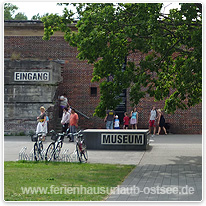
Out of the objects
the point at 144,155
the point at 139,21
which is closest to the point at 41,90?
the point at 144,155

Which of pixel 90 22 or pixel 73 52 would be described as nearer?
pixel 90 22

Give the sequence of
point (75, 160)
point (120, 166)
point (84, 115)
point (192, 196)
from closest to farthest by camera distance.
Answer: point (192, 196) → point (120, 166) → point (75, 160) → point (84, 115)

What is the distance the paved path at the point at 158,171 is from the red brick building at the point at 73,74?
33.2 ft

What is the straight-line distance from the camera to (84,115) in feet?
107

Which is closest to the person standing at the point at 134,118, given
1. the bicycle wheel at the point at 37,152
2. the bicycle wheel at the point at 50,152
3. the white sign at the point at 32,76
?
the white sign at the point at 32,76

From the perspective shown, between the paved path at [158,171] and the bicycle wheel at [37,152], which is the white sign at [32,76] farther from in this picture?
the bicycle wheel at [37,152]

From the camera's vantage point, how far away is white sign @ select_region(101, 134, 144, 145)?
64.4 feet

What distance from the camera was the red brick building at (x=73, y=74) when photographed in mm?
31953

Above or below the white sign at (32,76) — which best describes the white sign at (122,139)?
below

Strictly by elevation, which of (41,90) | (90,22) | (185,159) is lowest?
(185,159)

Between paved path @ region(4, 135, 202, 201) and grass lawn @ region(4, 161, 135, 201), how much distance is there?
453 mm

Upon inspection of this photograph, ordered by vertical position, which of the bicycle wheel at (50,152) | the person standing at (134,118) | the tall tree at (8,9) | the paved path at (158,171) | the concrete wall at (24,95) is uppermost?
the tall tree at (8,9)

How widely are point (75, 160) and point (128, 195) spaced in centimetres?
631

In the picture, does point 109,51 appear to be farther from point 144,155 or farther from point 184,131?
point 184,131
